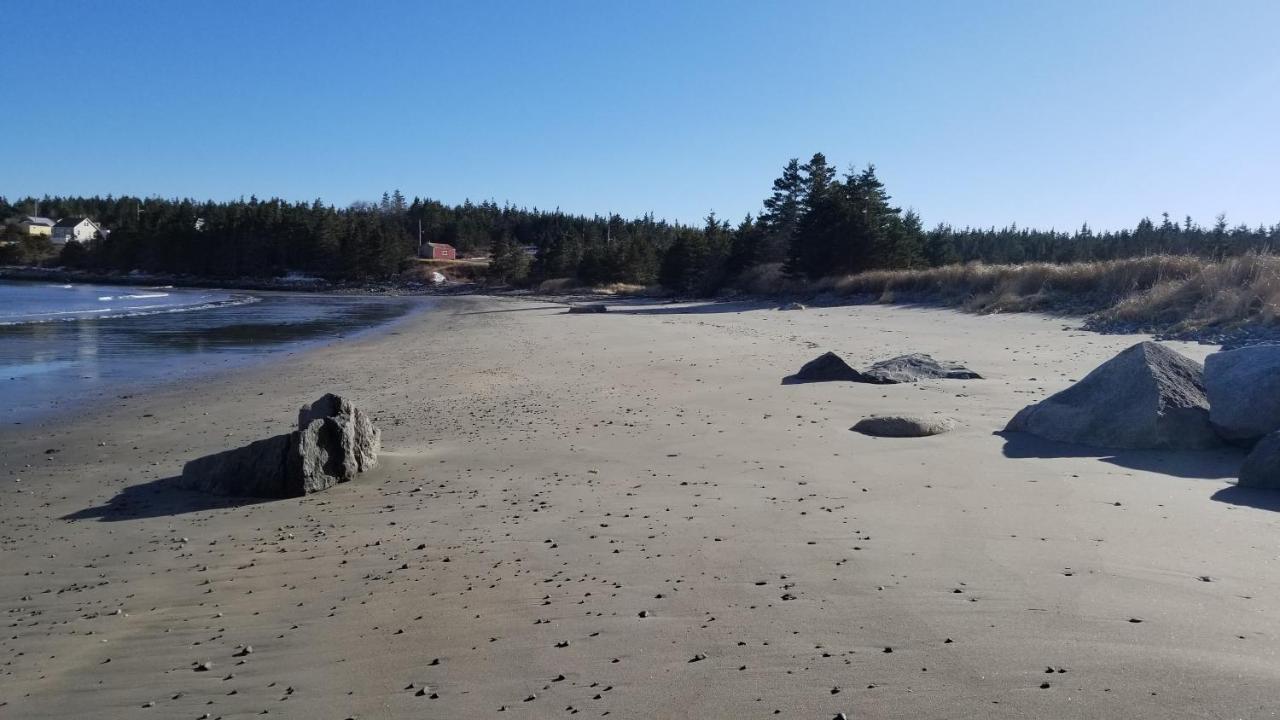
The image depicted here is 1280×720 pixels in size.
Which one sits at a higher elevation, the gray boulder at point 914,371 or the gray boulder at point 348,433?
the gray boulder at point 914,371

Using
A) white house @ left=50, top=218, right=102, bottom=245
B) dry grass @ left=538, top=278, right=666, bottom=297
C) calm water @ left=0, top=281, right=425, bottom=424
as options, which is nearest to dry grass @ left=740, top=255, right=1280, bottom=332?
calm water @ left=0, top=281, right=425, bottom=424

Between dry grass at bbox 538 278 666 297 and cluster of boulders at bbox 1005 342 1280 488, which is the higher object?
dry grass at bbox 538 278 666 297

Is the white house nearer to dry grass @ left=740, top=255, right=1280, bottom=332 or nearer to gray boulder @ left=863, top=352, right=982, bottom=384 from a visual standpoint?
dry grass @ left=740, top=255, right=1280, bottom=332

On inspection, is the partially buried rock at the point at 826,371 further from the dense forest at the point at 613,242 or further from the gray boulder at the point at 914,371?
the dense forest at the point at 613,242

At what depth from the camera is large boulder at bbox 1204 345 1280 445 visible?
22.0ft

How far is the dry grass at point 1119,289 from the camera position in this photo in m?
15.9

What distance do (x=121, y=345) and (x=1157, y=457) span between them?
2583cm

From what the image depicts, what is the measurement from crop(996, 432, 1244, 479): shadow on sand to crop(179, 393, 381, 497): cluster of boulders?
6.19 metres

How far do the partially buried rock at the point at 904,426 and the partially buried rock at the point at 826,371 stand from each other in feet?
11.7

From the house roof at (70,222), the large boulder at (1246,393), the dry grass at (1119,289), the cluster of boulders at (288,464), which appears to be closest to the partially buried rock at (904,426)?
the large boulder at (1246,393)

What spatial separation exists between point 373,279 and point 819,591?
329 feet

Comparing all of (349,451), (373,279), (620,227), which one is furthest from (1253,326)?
(620,227)

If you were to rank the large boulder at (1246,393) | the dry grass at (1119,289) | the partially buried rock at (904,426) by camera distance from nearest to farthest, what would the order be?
the large boulder at (1246,393) < the partially buried rock at (904,426) < the dry grass at (1119,289)

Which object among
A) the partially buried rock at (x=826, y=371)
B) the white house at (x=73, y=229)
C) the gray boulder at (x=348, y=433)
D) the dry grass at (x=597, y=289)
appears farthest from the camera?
the white house at (x=73, y=229)
